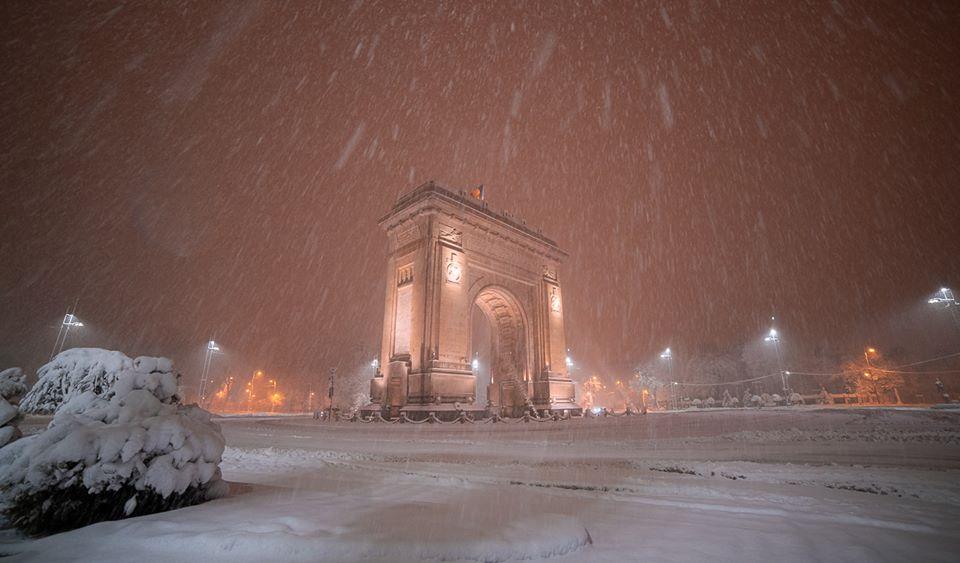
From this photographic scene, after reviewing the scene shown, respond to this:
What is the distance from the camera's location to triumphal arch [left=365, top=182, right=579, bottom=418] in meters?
22.8

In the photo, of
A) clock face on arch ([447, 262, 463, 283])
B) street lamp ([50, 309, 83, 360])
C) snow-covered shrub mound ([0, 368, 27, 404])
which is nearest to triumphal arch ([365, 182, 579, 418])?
clock face on arch ([447, 262, 463, 283])

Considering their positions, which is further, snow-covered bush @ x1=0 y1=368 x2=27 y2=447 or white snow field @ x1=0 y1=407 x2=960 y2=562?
snow-covered bush @ x1=0 y1=368 x2=27 y2=447

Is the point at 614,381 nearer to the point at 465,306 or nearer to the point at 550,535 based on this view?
the point at 465,306

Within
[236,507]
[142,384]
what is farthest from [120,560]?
[142,384]

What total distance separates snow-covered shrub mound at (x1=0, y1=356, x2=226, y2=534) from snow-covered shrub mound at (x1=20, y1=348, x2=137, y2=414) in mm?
1176

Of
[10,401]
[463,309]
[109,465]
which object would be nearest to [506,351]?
[463,309]

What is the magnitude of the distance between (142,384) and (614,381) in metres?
97.2

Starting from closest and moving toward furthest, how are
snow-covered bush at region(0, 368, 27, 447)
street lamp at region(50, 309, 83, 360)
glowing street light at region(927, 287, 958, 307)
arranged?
1. snow-covered bush at region(0, 368, 27, 447)
2. glowing street light at region(927, 287, 958, 307)
3. street lamp at region(50, 309, 83, 360)

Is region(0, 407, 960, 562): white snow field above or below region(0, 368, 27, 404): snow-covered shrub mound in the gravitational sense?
below

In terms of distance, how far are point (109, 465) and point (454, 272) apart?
2298cm

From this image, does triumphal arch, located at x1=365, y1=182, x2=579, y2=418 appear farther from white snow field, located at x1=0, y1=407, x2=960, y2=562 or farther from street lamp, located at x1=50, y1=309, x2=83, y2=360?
street lamp, located at x1=50, y1=309, x2=83, y2=360

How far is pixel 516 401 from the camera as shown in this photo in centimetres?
2892

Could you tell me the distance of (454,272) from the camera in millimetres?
25875

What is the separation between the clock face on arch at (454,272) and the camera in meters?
25.6
